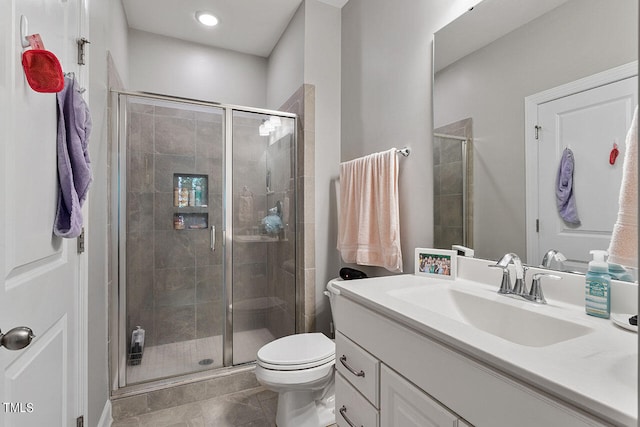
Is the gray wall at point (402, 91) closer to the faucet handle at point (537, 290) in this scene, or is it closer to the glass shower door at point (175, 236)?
the faucet handle at point (537, 290)

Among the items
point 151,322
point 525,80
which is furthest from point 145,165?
point 525,80

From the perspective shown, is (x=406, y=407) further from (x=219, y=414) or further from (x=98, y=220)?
(x=98, y=220)

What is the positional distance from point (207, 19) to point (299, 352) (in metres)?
2.50

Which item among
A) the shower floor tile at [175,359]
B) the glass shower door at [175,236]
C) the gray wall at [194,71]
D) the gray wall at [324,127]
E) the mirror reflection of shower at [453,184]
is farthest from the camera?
the gray wall at [194,71]

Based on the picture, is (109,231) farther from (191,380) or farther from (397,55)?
(397,55)

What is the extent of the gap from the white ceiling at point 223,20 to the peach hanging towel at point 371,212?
1.32 meters

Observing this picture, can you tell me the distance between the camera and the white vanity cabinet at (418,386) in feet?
1.80


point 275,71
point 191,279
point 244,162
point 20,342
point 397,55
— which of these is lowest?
point 191,279

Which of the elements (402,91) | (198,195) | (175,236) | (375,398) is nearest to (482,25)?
(402,91)

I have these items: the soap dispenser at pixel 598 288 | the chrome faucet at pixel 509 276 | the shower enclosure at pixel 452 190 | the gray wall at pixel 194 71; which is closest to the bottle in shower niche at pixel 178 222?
the gray wall at pixel 194 71

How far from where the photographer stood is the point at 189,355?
2.13 metres

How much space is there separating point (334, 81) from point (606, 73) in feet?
5.38

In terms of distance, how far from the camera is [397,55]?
1660mm

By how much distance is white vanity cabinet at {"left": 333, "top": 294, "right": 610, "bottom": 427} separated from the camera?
0.55 meters
